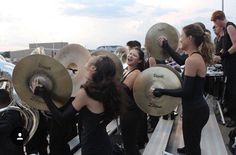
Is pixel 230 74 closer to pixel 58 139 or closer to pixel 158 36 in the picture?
pixel 158 36

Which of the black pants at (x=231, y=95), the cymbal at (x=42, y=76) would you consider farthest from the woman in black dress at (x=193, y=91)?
the black pants at (x=231, y=95)

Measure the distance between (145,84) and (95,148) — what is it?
61.5 inches

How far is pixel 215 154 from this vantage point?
497 centimetres

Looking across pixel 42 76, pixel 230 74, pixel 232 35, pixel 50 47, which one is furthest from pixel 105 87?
pixel 50 47

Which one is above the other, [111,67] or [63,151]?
[111,67]

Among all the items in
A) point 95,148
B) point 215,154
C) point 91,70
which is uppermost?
point 91,70

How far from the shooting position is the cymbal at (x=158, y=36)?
15.8 feet

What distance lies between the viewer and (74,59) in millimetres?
4770

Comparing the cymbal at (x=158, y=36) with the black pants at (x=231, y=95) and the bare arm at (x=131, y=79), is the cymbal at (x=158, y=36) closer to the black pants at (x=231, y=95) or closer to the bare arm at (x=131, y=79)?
the bare arm at (x=131, y=79)

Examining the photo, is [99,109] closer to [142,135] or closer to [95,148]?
[95,148]

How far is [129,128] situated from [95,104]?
1.44 meters

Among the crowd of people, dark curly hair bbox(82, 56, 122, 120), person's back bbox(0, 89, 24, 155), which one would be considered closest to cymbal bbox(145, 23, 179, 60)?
the crowd of people

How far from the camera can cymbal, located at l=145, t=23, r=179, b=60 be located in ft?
15.8

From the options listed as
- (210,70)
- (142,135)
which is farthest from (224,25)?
(142,135)
